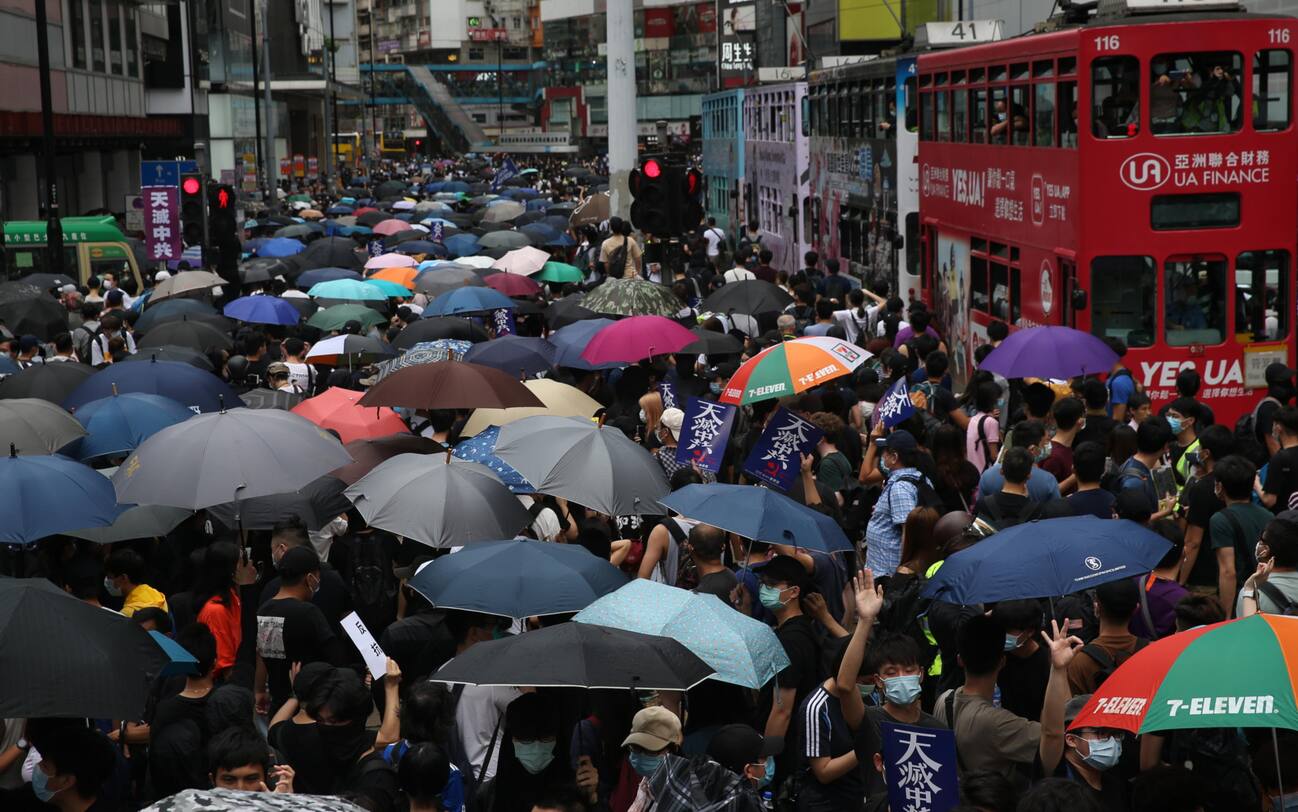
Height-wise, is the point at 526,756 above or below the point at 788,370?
below

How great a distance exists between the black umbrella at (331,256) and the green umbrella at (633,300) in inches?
348

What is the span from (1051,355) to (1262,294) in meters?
3.27

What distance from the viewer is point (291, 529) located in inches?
318

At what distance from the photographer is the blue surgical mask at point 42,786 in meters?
5.36

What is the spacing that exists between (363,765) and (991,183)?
11656mm

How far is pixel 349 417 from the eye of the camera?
1115 cm

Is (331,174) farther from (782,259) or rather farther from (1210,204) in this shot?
(1210,204)

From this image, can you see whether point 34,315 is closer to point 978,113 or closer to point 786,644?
point 978,113

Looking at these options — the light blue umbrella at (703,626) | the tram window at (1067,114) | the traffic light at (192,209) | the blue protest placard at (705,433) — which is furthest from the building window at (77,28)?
the light blue umbrella at (703,626)

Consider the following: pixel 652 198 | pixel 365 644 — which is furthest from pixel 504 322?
pixel 365 644

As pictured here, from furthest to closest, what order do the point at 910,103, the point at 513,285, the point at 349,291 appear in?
the point at 910,103 < the point at 513,285 < the point at 349,291

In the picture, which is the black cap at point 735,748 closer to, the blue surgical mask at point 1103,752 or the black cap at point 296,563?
the blue surgical mask at point 1103,752

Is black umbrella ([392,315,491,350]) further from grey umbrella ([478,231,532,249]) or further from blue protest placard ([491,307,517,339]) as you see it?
grey umbrella ([478,231,532,249])

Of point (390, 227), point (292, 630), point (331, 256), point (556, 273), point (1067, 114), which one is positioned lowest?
point (292, 630)
